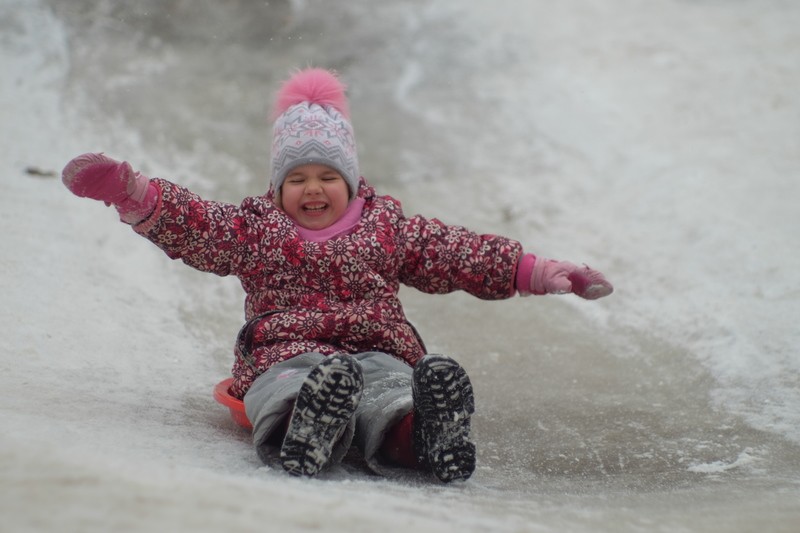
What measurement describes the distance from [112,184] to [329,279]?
1.91 ft

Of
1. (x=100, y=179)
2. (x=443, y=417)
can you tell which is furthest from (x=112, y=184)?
(x=443, y=417)

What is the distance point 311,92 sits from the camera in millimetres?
2811

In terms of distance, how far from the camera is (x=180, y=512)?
1.50 m

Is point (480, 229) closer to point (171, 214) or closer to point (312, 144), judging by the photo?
point (312, 144)

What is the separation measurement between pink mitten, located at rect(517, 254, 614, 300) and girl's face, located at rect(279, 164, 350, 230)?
526mm

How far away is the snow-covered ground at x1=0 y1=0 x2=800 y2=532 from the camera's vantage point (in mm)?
1883

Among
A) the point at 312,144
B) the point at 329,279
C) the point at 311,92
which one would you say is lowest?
the point at 329,279

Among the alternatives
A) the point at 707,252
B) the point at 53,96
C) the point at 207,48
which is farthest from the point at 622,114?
the point at 53,96

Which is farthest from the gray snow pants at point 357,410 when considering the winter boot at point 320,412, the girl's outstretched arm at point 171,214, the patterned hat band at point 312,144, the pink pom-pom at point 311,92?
the pink pom-pom at point 311,92

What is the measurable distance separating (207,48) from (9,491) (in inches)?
193

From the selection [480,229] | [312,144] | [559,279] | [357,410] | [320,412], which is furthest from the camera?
[480,229]

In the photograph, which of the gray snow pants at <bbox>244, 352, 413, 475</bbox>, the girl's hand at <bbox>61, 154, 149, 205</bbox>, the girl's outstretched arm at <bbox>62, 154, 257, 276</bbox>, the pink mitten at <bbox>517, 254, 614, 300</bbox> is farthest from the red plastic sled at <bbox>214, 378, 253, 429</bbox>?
the pink mitten at <bbox>517, 254, 614, 300</bbox>

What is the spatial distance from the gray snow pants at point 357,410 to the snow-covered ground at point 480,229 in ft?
0.23

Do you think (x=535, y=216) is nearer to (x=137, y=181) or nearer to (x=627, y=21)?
(x=627, y=21)
